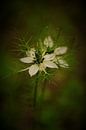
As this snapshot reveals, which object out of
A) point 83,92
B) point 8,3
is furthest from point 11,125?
point 8,3

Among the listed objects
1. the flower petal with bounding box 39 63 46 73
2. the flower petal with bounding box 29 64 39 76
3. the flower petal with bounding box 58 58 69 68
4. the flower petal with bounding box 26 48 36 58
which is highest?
the flower petal with bounding box 26 48 36 58

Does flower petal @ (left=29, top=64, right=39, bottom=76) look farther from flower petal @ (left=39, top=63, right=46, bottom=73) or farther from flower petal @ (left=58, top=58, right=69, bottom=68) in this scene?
flower petal @ (left=58, top=58, right=69, bottom=68)

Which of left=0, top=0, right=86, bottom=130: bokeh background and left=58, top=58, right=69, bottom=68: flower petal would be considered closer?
left=58, top=58, right=69, bottom=68: flower petal

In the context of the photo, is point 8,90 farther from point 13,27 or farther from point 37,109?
point 13,27

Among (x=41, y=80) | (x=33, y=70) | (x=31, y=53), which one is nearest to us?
(x=33, y=70)

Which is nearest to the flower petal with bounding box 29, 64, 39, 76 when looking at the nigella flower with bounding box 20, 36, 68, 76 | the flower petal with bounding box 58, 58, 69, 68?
the nigella flower with bounding box 20, 36, 68, 76

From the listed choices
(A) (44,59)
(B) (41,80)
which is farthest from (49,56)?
(B) (41,80)

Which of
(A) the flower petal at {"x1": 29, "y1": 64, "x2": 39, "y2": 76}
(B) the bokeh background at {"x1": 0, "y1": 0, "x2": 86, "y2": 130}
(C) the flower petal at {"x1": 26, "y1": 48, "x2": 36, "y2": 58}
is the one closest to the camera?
(A) the flower petal at {"x1": 29, "y1": 64, "x2": 39, "y2": 76}

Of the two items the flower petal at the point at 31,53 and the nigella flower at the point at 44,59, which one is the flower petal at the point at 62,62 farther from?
the flower petal at the point at 31,53

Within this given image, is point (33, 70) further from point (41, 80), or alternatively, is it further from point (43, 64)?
point (41, 80)
